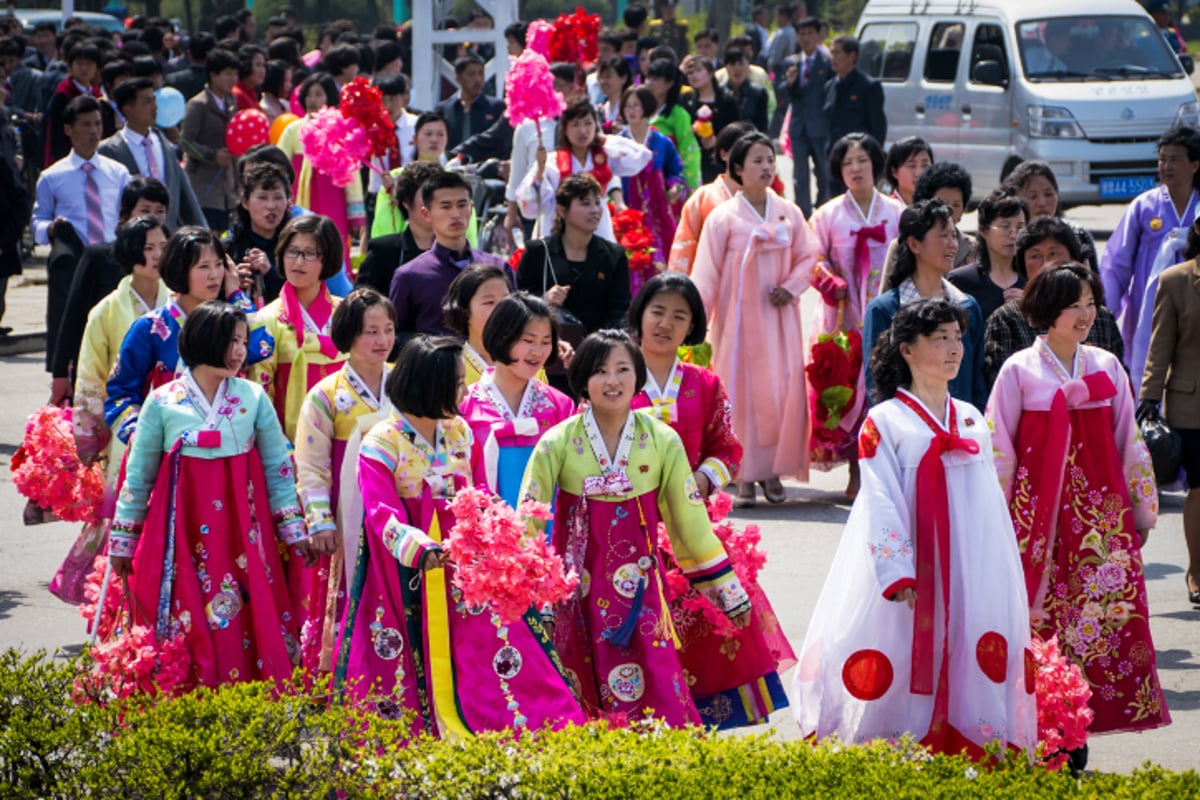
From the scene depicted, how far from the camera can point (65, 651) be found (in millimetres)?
7113

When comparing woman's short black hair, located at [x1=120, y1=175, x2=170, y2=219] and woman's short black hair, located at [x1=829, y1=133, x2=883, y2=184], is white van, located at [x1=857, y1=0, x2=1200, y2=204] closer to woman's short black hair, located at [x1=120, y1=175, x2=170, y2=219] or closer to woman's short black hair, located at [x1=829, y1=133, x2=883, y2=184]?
woman's short black hair, located at [x1=829, y1=133, x2=883, y2=184]

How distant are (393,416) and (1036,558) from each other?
7.16ft

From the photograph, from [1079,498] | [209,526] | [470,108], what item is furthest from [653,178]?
[209,526]

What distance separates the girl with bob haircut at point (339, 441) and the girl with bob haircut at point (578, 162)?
4.93 metres

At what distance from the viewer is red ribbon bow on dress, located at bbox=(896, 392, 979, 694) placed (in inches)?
210

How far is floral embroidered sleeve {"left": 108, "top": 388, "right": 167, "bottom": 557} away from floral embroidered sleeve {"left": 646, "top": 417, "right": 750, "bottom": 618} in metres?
1.62

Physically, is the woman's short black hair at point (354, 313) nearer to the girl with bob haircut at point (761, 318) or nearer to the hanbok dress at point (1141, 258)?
the girl with bob haircut at point (761, 318)

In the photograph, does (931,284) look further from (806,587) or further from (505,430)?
(505,430)

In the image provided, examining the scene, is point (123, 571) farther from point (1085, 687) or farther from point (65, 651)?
point (1085, 687)

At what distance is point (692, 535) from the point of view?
18.5 feet

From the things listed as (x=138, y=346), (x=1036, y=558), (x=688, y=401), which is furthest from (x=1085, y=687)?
(x=138, y=346)

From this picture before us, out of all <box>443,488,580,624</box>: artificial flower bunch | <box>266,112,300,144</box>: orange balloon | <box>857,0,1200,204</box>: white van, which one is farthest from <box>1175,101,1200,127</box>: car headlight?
<box>443,488,580,624</box>: artificial flower bunch

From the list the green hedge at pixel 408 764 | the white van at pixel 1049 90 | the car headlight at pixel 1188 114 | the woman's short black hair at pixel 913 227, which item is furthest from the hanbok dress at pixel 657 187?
the green hedge at pixel 408 764

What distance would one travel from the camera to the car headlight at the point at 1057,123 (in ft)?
57.6
